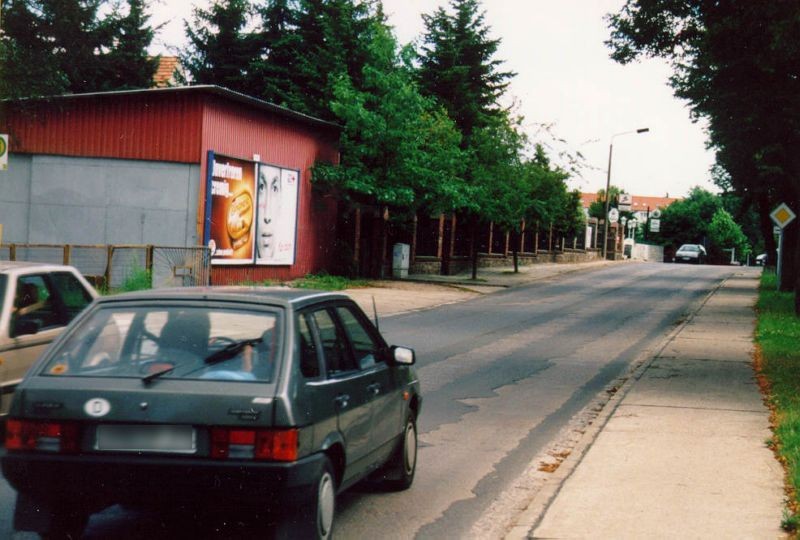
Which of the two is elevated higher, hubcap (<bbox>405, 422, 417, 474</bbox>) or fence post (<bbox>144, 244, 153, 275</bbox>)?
fence post (<bbox>144, 244, 153, 275</bbox>)

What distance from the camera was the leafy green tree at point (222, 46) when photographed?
143 ft

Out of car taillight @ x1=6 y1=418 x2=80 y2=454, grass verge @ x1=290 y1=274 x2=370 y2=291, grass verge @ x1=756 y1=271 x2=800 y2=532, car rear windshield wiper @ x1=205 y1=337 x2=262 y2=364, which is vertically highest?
car rear windshield wiper @ x1=205 y1=337 x2=262 y2=364

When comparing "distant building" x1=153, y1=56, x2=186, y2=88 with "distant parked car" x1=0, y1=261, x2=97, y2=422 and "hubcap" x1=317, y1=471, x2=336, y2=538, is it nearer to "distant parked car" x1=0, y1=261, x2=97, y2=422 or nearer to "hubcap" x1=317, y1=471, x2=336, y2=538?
"distant parked car" x1=0, y1=261, x2=97, y2=422

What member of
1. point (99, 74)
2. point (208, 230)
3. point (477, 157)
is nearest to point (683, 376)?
point (208, 230)

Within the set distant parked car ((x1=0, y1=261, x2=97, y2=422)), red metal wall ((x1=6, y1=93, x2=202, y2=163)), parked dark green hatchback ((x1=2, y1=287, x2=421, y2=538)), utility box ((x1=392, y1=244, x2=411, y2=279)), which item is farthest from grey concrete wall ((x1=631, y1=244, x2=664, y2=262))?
parked dark green hatchback ((x1=2, y1=287, x2=421, y2=538))

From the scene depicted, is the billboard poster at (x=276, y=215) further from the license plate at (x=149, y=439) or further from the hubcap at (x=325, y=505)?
the license plate at (x=149, y=439)

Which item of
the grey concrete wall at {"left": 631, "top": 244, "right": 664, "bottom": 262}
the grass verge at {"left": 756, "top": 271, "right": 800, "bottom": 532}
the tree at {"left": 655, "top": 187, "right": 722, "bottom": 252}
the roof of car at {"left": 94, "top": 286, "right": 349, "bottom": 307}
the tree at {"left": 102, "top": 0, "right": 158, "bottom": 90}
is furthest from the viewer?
the tree at {"left": 655, "top": 187, "right": 722, "bottom": 252}

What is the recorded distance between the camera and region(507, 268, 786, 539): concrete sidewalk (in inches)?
250

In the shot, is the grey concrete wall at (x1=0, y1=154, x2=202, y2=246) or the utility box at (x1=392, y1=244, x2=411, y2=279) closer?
the grey concrete wall at (x1=0, y1=154, x2=202, y2=246)

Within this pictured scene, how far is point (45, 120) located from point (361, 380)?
23.4m

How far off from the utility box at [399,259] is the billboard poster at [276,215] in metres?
6.34

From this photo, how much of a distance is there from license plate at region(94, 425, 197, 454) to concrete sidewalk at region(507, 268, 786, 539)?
7.28 ft

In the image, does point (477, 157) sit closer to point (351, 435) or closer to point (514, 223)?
point (514, 223)

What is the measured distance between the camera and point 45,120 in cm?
2717
